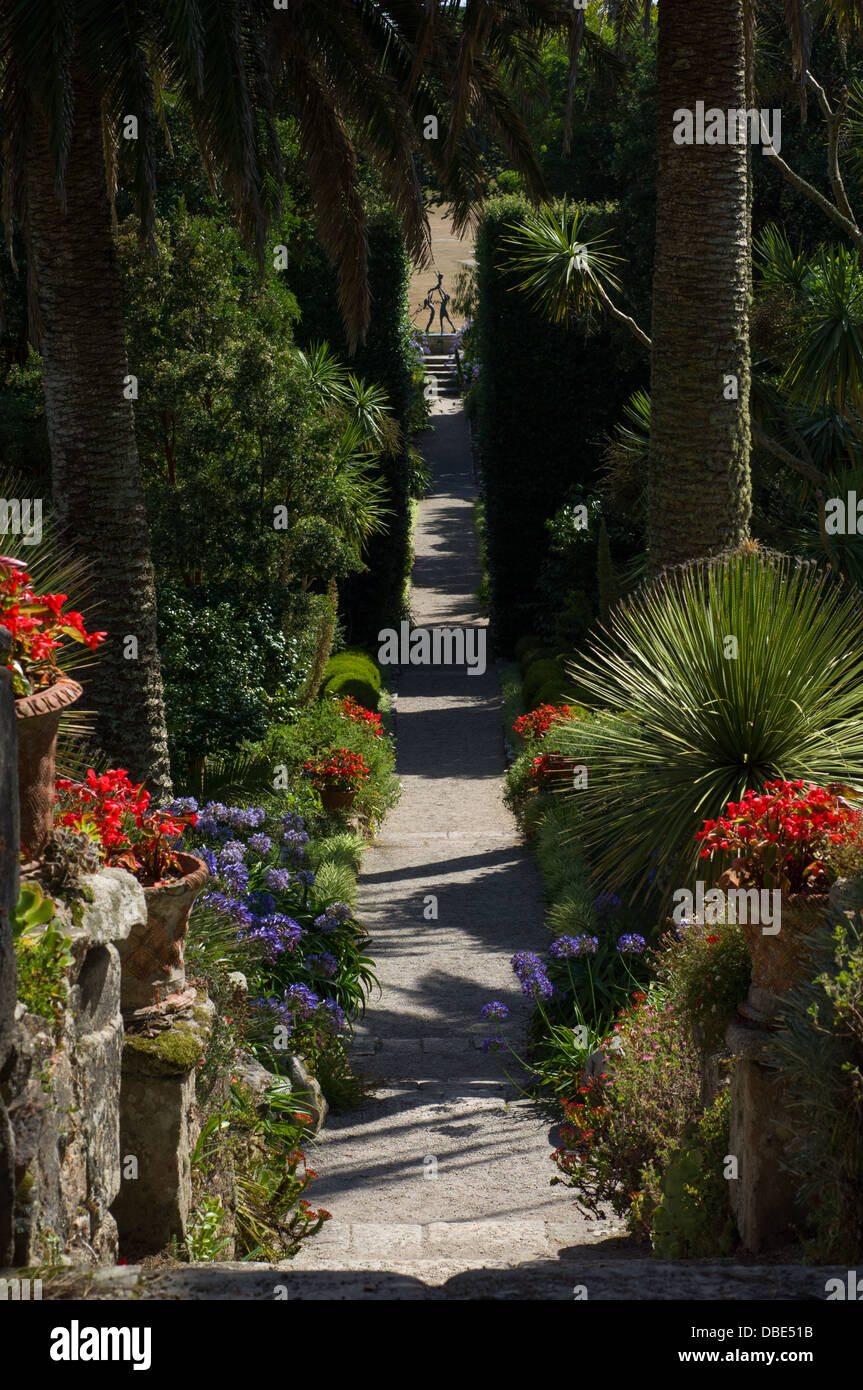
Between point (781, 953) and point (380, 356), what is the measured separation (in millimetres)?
15837

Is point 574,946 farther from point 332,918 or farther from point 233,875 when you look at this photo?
point 233,875

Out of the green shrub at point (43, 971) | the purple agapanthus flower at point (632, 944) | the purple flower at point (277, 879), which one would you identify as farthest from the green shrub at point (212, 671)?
the green shrub at point (43, 971)

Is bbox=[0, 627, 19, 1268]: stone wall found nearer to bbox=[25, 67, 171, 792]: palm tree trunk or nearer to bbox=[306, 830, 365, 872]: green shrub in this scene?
bbox=[25, 67, 171, 792]: palm tree trunk

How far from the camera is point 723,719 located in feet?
20.7

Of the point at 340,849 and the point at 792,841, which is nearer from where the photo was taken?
the point at 792,841

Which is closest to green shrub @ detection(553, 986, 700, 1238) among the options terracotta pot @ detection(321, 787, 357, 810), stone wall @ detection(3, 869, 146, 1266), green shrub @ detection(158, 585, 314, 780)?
stone wall @ detection(3, 869, 146, 1266)

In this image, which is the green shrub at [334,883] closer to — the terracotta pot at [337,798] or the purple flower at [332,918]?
the purple flower at [332,918]

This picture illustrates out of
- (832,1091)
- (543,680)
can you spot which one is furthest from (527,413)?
(832,1091)

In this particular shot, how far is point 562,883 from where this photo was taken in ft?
33.3

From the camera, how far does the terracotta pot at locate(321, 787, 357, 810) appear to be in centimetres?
1184

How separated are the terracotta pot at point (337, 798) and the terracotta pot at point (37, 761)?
Answer: 804 cm

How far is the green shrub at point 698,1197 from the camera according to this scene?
4465 millimetres
